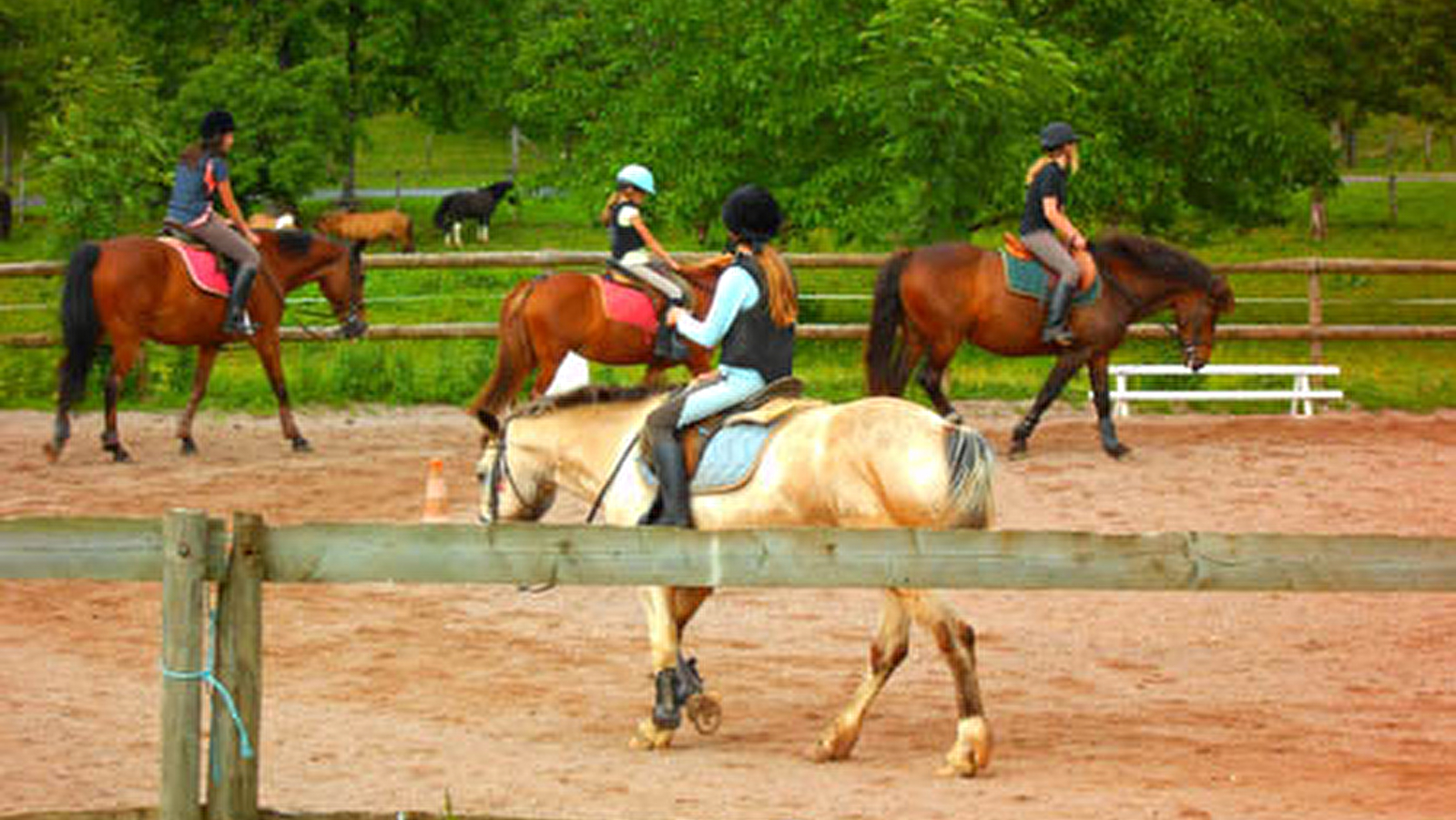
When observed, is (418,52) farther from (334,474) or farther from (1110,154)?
(334,474)

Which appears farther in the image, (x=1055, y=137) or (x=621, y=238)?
(x=621, y=238)

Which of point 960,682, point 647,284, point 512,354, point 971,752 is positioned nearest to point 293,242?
point 512,354

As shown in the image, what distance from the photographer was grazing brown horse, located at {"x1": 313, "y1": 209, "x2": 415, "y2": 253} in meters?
44.1

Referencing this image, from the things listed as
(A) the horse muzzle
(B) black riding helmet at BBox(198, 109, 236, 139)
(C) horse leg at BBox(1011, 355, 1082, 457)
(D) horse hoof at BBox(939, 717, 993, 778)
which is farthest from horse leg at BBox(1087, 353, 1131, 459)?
(D) horse hoof at BBox(939, 717, 993, 778)

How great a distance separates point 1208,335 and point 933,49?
5075 mm

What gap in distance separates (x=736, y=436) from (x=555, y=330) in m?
8.28

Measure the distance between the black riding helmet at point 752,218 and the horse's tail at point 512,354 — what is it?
770 cm

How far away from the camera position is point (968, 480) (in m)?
8.18

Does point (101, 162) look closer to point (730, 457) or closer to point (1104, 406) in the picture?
point (1104, 406)

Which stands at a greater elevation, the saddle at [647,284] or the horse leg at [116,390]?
the saddle at [647,284]

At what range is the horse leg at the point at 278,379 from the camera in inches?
709

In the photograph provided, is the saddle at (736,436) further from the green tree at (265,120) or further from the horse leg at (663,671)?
the green tree at (265,120)

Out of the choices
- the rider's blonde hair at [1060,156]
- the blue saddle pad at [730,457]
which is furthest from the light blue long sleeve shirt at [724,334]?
the rider's blonde hair at [1060,156]

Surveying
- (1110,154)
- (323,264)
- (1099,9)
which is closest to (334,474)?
(323,264)
